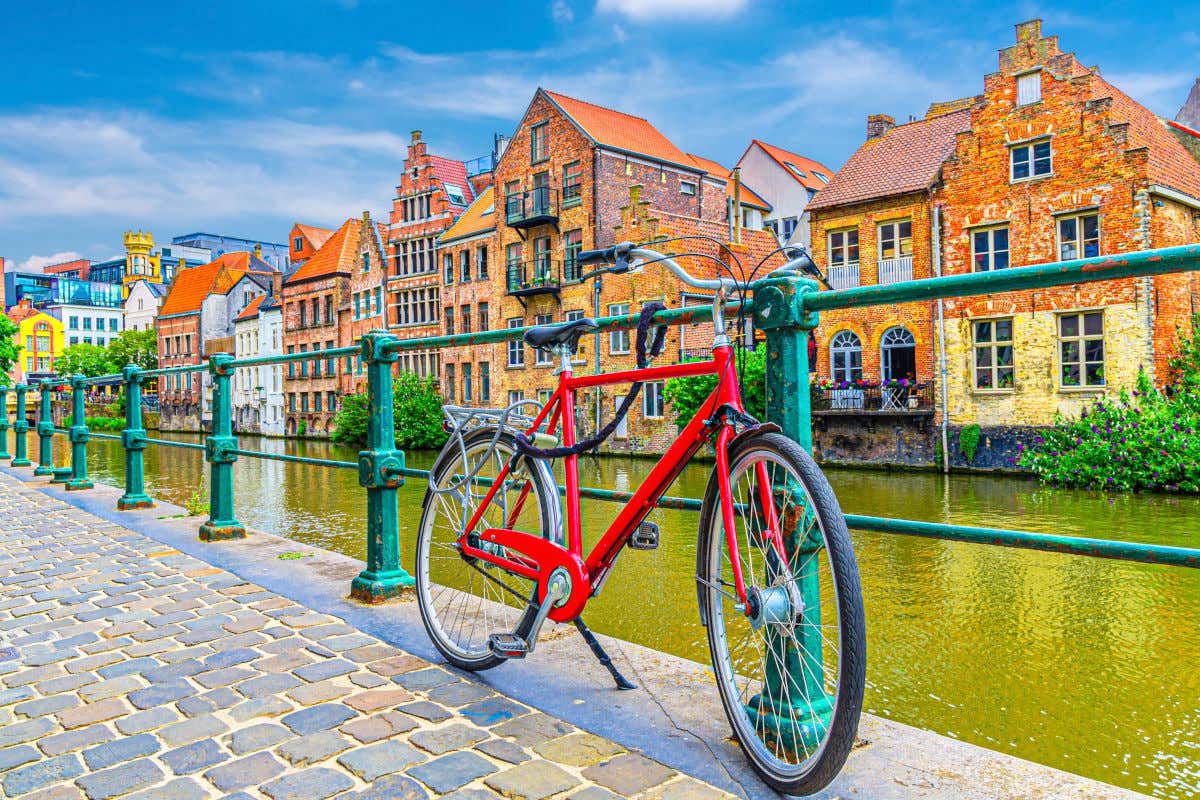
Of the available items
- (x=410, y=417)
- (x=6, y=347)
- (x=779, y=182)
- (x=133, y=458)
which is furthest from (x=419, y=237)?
(x=133, y=458)

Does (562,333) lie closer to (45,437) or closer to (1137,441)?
(45,437)

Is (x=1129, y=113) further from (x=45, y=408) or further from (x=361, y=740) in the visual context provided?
(x=361, y=740)

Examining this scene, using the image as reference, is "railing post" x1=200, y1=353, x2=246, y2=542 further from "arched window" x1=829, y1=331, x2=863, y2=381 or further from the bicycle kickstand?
"arched window" x1=829, y1=331, x2=863, y2=381

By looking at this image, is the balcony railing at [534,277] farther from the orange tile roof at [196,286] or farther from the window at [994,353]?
the orange tile roof at [196,286]

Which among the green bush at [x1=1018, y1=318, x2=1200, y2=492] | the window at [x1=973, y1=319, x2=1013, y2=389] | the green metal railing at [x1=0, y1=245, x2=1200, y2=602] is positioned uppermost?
the window at [x1=973, y1=319, x2=1013, y2=389]

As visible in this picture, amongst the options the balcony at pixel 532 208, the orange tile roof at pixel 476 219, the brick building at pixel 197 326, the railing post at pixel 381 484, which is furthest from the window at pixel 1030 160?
the brick building at pixel 197 326

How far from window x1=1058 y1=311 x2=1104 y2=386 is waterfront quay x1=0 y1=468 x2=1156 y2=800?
2321 cm

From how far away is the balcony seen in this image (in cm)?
3509

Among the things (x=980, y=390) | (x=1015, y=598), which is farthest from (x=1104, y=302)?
(x=1015, y=598)

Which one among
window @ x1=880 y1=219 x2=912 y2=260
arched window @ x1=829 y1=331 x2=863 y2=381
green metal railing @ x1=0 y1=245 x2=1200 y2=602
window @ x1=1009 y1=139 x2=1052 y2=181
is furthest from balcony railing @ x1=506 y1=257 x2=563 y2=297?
green metal railing @ x1=0 y1=245 x2=1200 y2=602

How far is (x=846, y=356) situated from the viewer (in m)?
27.7

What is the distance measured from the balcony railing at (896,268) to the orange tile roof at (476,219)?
17.3 m

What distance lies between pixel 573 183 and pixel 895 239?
43.1 feet

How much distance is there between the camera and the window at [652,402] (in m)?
31.0
